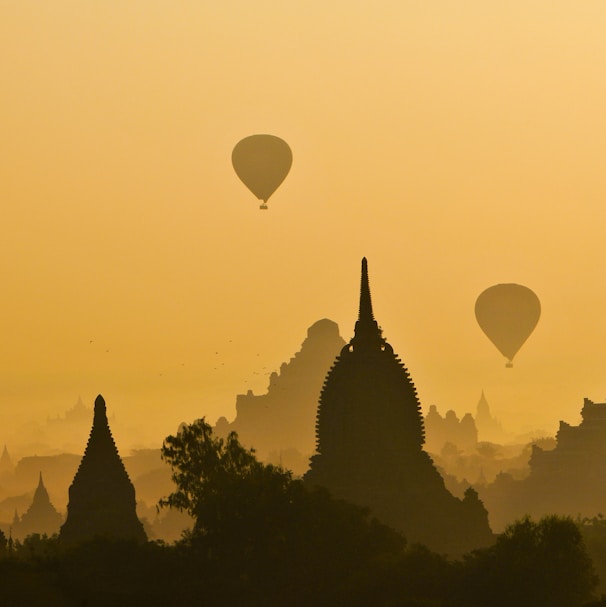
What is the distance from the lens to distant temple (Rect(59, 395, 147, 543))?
176 meters

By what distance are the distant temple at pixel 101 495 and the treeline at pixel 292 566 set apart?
42.3 metres

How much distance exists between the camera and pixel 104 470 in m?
181

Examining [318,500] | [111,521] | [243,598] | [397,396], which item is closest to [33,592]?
[243,598]

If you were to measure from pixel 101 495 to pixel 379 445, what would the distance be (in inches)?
922

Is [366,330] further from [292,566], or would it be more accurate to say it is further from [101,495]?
[292,566]

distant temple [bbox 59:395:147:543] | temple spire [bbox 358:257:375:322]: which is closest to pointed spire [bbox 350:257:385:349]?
temple spire [bbox 358:257:375:322]

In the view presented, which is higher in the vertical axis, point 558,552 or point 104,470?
point 104,470

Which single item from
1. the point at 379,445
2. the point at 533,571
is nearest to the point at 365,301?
the point at 379,445

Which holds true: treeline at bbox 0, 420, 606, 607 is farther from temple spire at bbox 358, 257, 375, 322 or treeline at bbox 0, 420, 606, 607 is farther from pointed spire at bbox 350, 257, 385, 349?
temple spire at bbox 358, 257, 375, 322

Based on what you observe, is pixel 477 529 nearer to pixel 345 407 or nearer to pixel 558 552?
pixel 345 407

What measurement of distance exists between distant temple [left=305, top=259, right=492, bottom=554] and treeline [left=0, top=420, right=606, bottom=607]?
4355 cm

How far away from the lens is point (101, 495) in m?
179

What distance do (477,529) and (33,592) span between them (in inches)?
2591

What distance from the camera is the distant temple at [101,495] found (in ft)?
577
